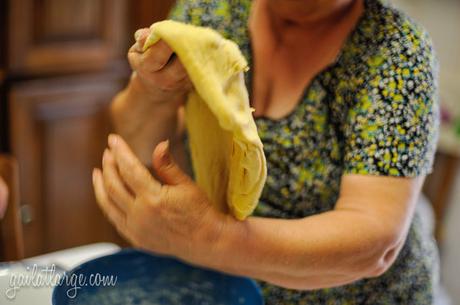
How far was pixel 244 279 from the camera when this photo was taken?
1.83ft

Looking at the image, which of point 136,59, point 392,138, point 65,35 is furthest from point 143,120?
point 65,35

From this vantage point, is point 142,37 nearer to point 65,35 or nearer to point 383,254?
point 383,254

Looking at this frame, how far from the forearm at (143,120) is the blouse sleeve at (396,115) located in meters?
0.23

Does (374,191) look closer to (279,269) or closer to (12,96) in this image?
(279,269)

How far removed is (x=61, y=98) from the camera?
4.72 ft

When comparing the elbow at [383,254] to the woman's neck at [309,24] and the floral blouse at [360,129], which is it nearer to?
the floral blouse at [360,129]

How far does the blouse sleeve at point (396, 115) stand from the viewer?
58 centimetres

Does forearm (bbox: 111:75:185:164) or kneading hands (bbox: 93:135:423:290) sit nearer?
kneading hands (bbox: 93:135:423:290)

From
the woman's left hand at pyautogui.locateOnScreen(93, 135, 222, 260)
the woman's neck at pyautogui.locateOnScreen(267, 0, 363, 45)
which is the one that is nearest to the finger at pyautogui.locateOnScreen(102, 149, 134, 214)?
the woman's left hand at pyautogui.locateOnScreen(93, 135, 222, 260)

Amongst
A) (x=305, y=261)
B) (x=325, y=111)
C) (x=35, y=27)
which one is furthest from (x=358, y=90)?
(x=35, y=27)

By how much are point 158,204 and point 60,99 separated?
3.53 feet

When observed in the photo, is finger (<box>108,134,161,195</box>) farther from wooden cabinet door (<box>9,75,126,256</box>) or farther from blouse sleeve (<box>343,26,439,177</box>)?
wooden cabinet door (<box>9,75,126,256</box>)

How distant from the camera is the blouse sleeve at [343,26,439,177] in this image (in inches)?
22.7

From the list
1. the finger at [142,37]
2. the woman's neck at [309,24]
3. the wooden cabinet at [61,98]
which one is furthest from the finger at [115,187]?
the wooden cabinet at [61,98]
